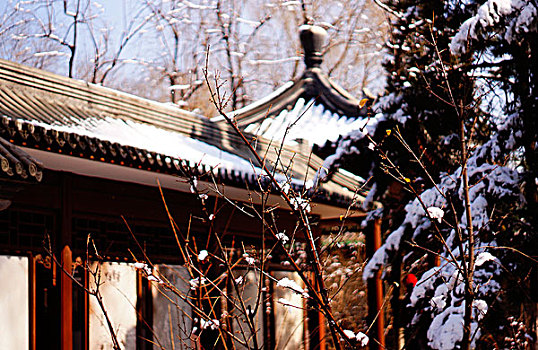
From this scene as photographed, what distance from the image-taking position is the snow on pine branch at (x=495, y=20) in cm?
644

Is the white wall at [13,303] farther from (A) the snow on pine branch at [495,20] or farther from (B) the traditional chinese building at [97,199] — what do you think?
(A) the snow on pine branch at [495,20]

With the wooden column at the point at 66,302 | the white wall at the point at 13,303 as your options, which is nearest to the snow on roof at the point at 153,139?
the wooden column at the point at 66,302

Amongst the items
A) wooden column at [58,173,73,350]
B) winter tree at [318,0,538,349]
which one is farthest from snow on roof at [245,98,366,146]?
wooden column at [58,173,73,350]

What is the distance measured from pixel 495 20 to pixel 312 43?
629 centimetres

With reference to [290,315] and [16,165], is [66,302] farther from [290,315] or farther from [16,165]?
[290,315]

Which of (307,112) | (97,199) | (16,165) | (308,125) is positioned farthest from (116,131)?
(307,112)

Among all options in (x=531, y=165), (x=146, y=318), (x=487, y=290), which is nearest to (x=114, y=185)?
(x=146, y=318)

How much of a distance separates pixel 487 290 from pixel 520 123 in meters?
1.76

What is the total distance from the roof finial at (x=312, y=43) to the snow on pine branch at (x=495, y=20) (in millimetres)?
5855

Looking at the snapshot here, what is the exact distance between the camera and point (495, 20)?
6.48 metres

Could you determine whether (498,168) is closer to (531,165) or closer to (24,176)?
(531,165)

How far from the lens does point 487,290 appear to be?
6.99 metres

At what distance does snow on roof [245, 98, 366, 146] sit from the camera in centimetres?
1109

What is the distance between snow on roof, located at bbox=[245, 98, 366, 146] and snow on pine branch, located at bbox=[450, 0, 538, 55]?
Result: 14.3ft
